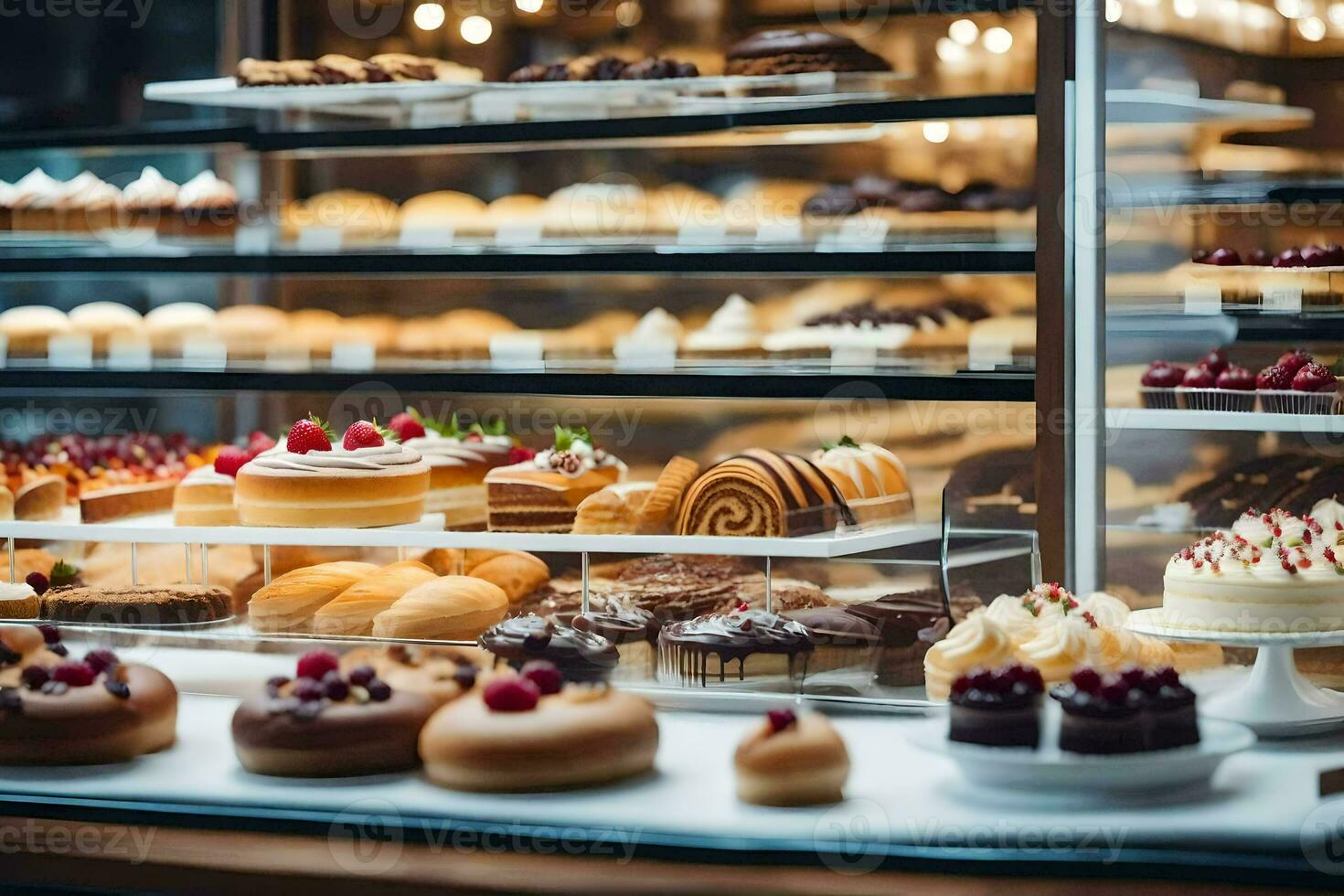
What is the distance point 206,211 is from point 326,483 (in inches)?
82.5

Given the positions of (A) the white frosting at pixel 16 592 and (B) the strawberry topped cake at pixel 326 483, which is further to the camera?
(A) the white frosting at pixel 16 592

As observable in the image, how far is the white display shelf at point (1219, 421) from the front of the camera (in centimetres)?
351

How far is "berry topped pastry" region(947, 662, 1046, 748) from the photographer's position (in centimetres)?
217

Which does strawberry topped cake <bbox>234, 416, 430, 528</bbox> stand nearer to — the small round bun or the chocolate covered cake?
the small round bun

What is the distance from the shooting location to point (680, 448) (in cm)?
471

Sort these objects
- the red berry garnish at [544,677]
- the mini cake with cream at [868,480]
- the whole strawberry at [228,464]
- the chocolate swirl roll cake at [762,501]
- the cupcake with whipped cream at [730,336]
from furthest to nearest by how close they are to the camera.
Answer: the cupcake with whipped cream at [730,336], the whole strawberry at [228,464], the mini cake with cream at [868,480], the chocolate swirl roll cake at [762,501], the red berry garnish at [544,677]

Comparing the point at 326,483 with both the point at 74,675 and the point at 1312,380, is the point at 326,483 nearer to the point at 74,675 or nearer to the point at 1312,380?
the point at 74,675

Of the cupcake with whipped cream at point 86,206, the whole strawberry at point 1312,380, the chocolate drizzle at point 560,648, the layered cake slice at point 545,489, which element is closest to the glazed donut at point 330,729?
the chocolate drizzle at point 560,648

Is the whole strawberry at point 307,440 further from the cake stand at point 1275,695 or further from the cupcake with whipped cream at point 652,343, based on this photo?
the cake stand at point 1275,695

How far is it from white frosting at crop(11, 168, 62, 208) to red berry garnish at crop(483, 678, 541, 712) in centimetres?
336

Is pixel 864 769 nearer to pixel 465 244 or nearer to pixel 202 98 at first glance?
pixel 465 244

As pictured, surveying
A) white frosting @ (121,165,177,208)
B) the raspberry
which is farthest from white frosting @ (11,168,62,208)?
the raspberry

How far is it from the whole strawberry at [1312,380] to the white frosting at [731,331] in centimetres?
152

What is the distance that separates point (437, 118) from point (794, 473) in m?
2.15
